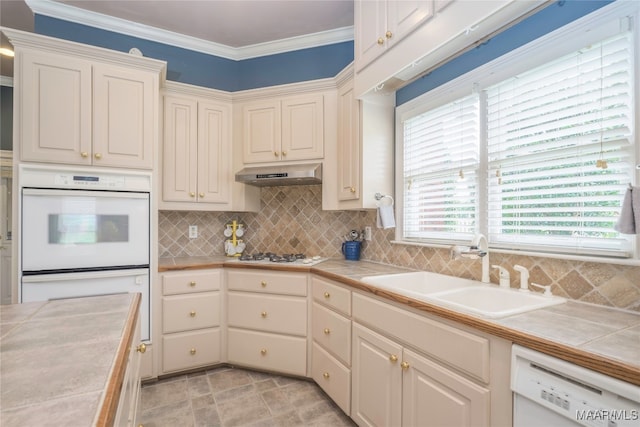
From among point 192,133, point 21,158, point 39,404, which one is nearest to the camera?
point 39,404

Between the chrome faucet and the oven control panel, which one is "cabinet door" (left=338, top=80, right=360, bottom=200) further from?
the oven control panel

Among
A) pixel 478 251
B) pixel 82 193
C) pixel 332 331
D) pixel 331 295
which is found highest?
pixel 82 193

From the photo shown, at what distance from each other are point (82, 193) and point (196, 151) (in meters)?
0.92

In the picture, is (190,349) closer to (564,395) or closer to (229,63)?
(564,395)

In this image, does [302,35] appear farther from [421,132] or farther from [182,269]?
[182,269]

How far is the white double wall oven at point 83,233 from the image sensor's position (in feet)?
6.62

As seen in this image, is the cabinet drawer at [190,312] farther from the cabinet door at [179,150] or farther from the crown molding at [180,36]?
the crown molding at [180,36]

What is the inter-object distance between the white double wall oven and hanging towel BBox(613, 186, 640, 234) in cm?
261

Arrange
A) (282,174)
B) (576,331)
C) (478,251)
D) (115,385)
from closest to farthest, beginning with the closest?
(115,385)
(576,331)
(478,251)
(282,174)

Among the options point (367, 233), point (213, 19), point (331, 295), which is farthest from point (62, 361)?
point (213, 19)

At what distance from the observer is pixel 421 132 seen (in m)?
2.29

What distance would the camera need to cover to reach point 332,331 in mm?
2092

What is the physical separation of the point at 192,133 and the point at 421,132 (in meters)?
1.90

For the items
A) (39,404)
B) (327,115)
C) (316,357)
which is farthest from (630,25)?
(316,357)
